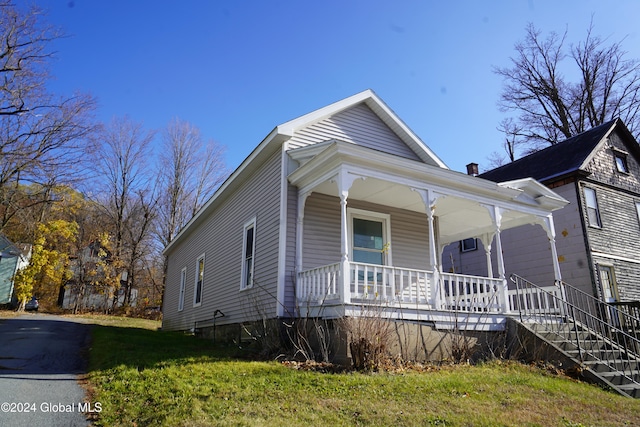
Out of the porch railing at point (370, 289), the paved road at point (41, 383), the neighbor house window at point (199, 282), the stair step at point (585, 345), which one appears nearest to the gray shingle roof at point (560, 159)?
the stair step at point (585, 345)

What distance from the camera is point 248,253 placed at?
10.9 metres

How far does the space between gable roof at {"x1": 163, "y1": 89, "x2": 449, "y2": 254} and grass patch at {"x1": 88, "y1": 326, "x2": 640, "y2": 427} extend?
4924mm

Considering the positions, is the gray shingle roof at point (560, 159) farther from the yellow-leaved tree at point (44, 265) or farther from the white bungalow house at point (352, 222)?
the yellow-leaved tree at point (44, 265)

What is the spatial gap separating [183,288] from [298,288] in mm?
10323

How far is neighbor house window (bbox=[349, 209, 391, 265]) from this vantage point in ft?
33.8

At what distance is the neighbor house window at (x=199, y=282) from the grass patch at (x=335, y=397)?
25.0 ft

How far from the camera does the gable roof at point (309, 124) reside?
974 centimetres

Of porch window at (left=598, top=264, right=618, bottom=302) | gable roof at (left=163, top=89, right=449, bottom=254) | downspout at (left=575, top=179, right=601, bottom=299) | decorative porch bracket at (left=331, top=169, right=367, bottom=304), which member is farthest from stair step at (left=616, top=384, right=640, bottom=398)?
porch window at (left=598, top=264, right=618, bottom=302)

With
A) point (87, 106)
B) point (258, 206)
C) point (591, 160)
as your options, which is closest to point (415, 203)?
point (258, 206)

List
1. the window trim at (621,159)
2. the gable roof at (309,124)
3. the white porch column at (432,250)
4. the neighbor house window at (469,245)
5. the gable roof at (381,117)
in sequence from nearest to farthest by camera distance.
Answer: the white porch column at (432,250), the gable roof at (309,124), the gable roof at (381,117), the window trim at (621,159), the neighbor house window at (469,245)

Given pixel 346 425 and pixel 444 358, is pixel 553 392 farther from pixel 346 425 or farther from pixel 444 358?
pixel 346 425

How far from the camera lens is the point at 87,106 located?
1992 cm

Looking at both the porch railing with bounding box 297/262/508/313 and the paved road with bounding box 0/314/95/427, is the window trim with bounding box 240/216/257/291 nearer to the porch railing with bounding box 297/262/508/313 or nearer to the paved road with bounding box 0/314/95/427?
the porch railing with bounding box 297/262/508/313

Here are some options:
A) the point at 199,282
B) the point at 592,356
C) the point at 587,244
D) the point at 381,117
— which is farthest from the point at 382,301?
the point at 587,244
